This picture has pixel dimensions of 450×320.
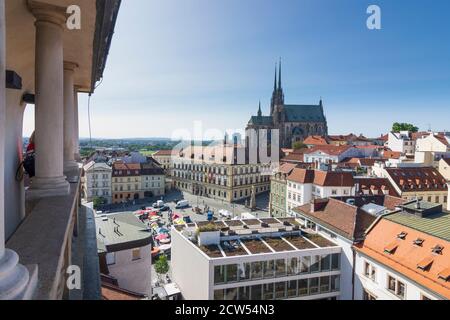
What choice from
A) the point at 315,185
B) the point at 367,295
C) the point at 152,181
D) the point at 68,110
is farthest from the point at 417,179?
the point at 152,181

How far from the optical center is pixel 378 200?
3092 cm

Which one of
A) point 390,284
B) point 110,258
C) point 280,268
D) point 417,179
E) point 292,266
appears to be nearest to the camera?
point 110,258

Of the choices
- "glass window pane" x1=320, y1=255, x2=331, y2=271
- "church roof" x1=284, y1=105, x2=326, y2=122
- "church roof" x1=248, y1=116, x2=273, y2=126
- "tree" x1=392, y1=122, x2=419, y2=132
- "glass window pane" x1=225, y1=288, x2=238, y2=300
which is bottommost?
"glass window pane" x1=225, y1=288, x2=238, y2=300

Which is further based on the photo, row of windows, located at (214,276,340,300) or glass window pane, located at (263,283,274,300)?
glass window pane, located at (263,283,274,300)

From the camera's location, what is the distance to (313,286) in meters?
20.4

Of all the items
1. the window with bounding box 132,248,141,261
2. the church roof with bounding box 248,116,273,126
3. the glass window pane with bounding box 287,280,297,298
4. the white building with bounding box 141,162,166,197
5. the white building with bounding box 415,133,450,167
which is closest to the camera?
the window with bounding box 132,248,141,261

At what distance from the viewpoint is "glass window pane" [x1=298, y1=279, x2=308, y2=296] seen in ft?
65.4

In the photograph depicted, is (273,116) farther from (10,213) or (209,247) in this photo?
(10,213)

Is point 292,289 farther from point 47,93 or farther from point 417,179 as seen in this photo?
point 417,179

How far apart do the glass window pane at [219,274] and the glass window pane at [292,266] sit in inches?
156

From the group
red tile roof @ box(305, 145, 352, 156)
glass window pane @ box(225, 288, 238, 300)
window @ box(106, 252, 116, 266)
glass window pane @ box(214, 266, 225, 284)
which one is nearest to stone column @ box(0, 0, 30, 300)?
window @ box(106, 252, 116, 266)

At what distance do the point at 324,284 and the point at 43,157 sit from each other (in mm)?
19710

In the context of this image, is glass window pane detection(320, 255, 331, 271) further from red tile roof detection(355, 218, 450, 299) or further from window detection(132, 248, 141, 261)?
window detection(132, 248, 141, 261)

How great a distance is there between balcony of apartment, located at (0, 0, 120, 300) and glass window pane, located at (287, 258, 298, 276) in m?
13.9
